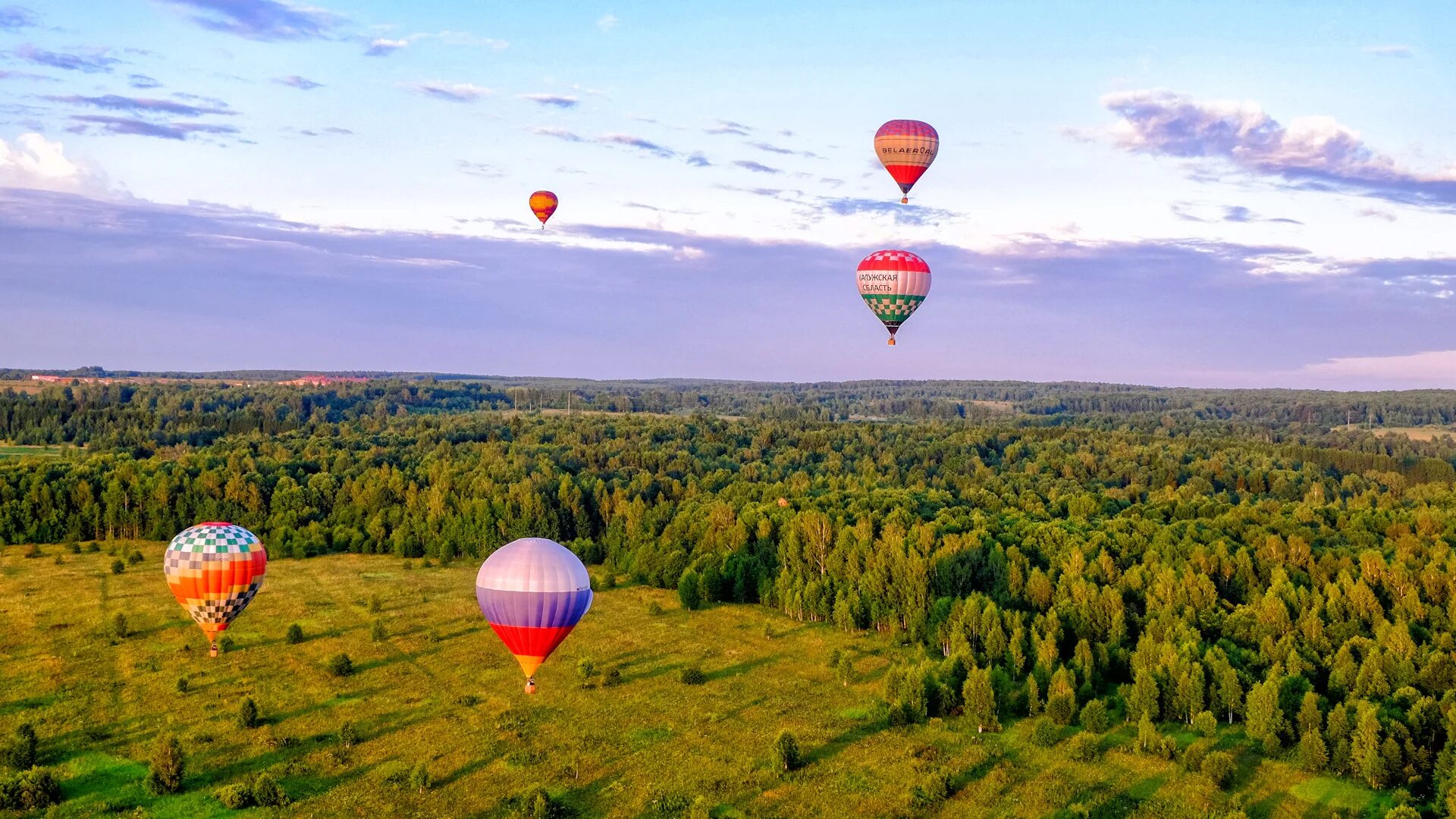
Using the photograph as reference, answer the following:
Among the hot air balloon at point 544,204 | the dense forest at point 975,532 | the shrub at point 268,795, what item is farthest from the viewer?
the hot air balloon at point 544,204

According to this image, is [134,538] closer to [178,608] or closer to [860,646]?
[178,608]

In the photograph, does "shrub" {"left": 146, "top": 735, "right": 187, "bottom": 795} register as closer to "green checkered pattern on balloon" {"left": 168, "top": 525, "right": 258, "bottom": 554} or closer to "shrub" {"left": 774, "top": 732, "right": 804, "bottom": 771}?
"green checkered pattern on balloon" {"left": 168, "top": 525, "right": 258, "bottom": 554}

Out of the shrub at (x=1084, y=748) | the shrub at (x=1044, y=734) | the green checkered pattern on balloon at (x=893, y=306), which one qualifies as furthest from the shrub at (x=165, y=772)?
the green checkered pattern on balloon at (x=893, y=306)

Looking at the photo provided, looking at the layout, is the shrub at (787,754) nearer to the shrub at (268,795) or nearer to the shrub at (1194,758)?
the shrub at (1194,758)

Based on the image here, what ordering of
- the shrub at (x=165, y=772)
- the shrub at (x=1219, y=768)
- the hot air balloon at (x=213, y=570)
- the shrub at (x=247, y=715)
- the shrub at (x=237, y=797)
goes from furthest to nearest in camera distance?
1. the hot air balloon at (x=213, y=570)
2. the shrub at (x=247, y=715)
3. the shrub at (x=1219, y=768)
4. the shrub at (x=165, y=772)
5. the shrub at (x=237, y=797)

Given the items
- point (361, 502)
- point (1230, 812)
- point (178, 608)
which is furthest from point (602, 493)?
point (1230, 812)

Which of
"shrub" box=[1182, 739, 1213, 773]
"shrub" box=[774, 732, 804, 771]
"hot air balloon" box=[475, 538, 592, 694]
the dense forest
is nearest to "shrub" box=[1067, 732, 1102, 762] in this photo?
the dense forest
